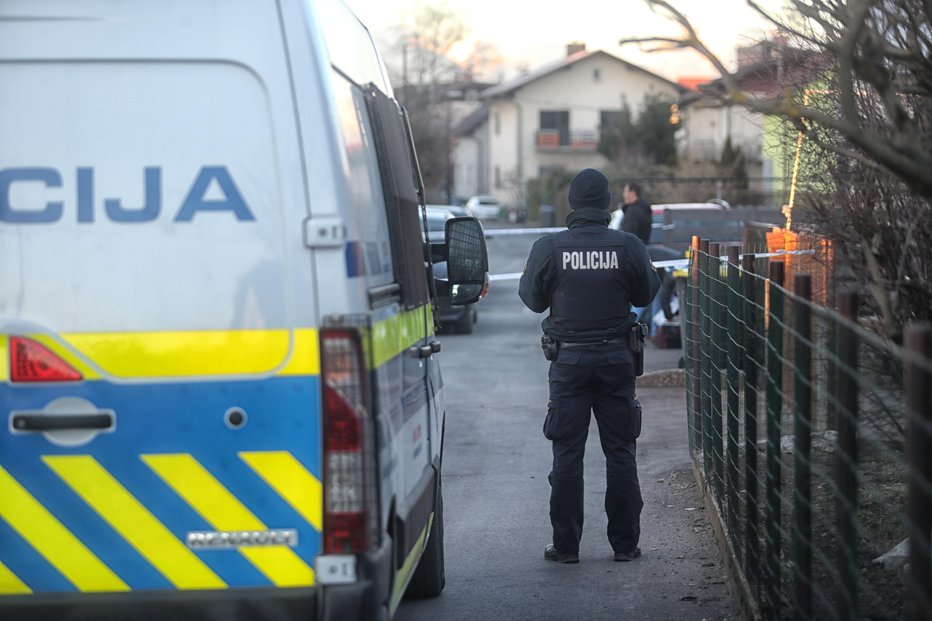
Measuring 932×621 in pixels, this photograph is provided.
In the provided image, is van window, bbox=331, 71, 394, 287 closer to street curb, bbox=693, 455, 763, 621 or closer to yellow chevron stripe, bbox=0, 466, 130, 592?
yellow chevron stripe, bbox=0, 466, 130, 592

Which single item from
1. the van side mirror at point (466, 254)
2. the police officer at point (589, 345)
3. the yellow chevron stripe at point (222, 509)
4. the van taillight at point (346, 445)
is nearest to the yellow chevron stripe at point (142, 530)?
the yellow chevron stripe at point (222, 509)

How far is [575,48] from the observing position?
7662cm

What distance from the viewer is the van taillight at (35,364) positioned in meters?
3.39

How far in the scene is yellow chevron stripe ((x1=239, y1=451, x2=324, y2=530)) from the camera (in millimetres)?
3424

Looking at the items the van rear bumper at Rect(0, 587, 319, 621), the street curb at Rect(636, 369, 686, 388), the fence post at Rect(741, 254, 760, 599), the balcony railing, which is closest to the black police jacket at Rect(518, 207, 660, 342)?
the fence post at Rect(741, 254, 760, 599)

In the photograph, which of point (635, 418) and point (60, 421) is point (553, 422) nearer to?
point (635, 418)

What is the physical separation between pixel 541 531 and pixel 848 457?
381cm

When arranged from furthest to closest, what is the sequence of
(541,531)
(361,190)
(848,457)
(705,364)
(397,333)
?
(705,364) < (541,531) < (397,333) < (361,190) < (848,457)

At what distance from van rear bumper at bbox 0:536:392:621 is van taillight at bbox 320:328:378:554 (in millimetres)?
95

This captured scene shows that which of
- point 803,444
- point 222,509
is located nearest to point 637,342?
point 803,444

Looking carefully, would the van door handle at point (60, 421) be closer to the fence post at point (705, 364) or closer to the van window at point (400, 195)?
the van window at point (400, 195)

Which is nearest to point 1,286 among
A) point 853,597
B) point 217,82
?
point 217,82

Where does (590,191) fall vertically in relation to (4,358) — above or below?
above

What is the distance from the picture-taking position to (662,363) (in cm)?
1412
